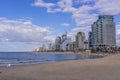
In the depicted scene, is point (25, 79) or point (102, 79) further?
point (25, 79)

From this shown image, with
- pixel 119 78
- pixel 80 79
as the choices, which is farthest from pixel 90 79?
pixel 119 78

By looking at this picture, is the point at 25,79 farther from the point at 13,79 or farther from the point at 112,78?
the point at 112,78

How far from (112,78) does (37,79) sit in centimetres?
592

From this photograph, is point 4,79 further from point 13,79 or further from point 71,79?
point 71,79

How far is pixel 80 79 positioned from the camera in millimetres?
19516

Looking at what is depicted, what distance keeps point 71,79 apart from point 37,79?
9.40ft

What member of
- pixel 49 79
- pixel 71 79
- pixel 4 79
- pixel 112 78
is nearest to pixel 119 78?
pixel 112 78

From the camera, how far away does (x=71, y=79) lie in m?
19.6

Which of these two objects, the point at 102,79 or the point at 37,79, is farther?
the point at 37,79

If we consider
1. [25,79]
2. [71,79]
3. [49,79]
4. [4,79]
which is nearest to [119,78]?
[71,79]

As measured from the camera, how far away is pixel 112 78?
19.6 m

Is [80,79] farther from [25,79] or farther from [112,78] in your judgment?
[25,79]

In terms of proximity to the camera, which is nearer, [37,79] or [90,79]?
[90,79]

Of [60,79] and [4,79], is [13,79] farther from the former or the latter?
[60,79]
